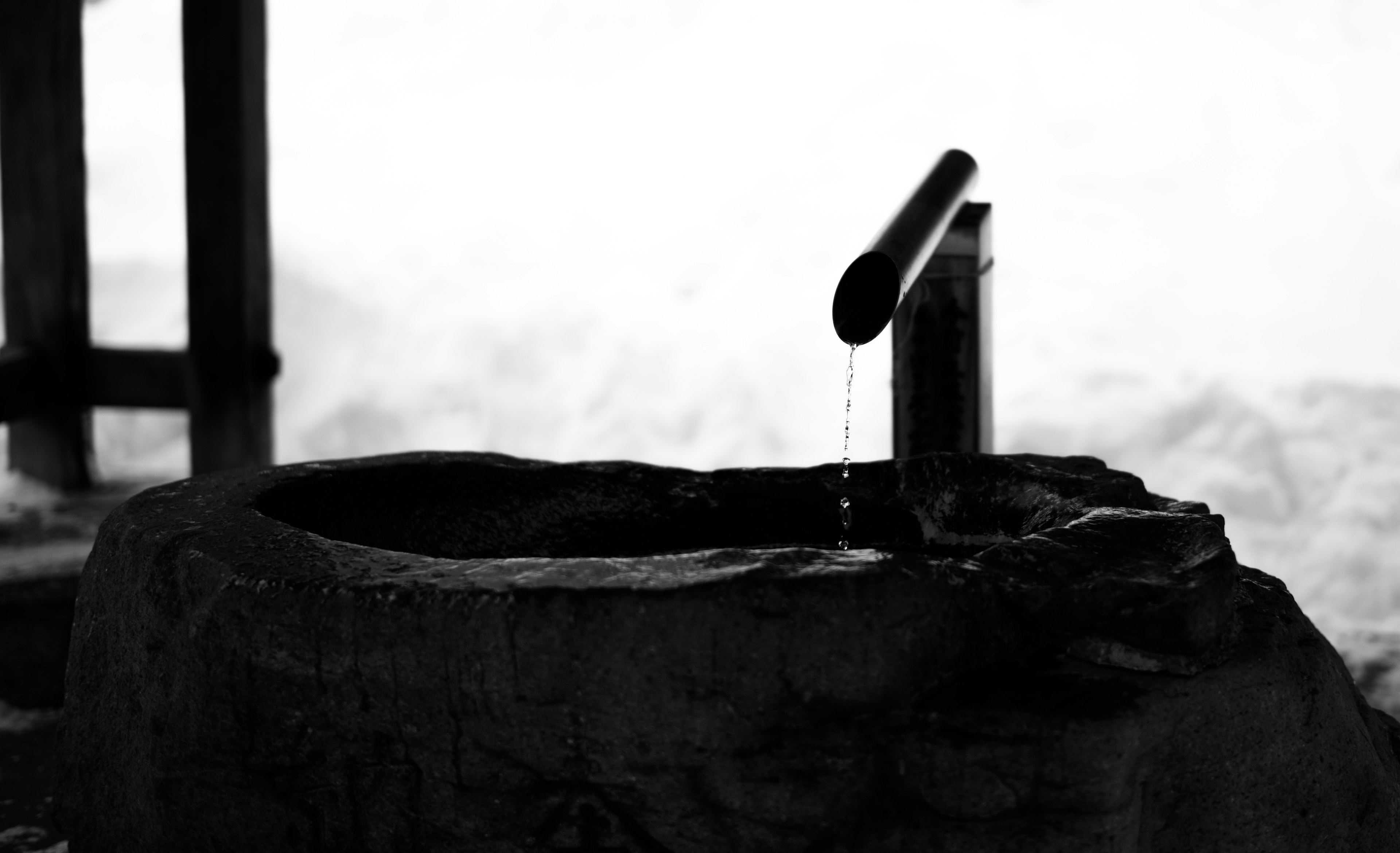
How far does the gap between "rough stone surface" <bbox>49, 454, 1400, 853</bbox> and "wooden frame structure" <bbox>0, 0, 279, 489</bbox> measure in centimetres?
246

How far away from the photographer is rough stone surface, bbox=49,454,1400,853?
1.50 meters

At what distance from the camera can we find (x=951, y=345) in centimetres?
300

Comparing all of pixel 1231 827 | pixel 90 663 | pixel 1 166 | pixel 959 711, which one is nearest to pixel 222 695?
pixel 90 663

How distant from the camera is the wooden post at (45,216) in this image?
4.37m

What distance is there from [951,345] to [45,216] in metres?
2.95

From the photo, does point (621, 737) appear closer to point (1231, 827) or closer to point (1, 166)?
point (1231, 827)

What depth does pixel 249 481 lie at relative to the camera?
216 cm

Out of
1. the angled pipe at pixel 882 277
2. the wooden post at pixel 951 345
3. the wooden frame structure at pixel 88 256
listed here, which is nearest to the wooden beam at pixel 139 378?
the wooden frame structure at pixel 88 256

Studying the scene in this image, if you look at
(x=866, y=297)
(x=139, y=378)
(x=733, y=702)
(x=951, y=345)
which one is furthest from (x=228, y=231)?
(x=733, y=702)

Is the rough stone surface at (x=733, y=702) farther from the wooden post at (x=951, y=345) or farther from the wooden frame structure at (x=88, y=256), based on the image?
the wooden frame structure at (x=88, y=256)

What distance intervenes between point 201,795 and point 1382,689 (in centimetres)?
301

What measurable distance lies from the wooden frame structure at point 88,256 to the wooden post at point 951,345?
2.13 meters

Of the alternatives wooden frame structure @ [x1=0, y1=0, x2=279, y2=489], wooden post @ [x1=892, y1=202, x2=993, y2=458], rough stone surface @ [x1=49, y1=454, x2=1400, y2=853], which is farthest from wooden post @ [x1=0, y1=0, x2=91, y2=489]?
rough stone surface @ [x1=49, y1=454, x2=1400, y2=853]

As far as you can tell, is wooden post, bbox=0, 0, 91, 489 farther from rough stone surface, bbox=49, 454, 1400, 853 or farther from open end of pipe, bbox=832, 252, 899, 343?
open end of pipe, bbox=832, 252, 899, 343
